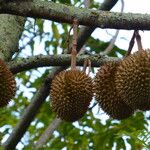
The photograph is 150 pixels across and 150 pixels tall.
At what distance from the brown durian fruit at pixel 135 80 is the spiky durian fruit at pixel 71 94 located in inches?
5.9

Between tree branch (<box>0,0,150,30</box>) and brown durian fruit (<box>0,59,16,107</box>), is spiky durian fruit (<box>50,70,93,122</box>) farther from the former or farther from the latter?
tree branch (<box>0,0,150,30</box>)

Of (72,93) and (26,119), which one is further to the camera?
(26,119)

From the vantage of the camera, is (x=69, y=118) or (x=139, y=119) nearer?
(x=69, y=118)

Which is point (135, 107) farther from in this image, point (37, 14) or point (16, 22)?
point (16, 22)

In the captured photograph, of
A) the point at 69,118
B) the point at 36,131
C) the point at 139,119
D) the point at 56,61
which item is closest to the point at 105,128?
the point at 139,119

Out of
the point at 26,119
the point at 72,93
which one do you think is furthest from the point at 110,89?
the point at 26,119

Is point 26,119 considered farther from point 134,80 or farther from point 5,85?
point 134,80

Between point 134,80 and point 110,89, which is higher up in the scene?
point 134,80

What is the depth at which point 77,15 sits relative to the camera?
2.23 metres

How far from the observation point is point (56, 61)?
2.89m

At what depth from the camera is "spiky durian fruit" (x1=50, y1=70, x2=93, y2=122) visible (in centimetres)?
242

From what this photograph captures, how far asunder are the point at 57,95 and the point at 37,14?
0.43 meters

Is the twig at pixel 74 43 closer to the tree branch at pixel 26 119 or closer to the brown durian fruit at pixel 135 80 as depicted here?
the brown durian fruit at pixel 135 80

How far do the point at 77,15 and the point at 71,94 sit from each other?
0.39 m
